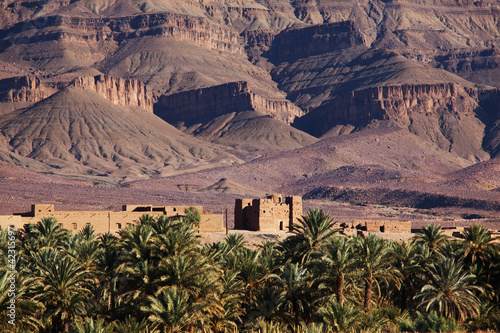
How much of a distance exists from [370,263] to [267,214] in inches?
994

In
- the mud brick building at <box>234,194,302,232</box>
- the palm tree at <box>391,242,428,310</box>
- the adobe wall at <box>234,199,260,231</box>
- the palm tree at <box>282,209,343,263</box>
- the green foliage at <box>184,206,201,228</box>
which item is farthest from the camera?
the adobe wall at <box>234,199,260,231</box>

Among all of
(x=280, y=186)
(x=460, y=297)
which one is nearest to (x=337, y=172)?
(x=280, y=186)

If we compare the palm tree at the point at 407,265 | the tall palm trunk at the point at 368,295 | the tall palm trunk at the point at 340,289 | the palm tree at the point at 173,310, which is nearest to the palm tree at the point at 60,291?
the palm tree at the point at 173,310

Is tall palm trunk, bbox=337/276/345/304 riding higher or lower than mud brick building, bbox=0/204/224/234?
lower

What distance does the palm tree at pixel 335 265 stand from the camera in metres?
41.1

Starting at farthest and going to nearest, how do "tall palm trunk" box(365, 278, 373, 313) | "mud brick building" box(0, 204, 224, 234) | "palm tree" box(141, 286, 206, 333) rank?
"mud brick building" box(0, 204, 224, 234) < "tall palm trunk" box(365, 278, 373, 313) < "palm tree" box(141, 286, 206, 333)

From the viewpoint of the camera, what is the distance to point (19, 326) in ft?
123

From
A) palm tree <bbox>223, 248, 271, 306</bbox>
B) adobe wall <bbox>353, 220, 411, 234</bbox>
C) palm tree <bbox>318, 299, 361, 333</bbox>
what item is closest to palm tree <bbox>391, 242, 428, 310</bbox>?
palm tree <bbox>318, 299, 361, 333</bbox>

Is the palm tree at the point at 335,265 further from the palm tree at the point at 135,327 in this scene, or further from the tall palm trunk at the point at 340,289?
the palm tree at the point at 135,327

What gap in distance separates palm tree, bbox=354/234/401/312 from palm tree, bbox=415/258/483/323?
2.25 m

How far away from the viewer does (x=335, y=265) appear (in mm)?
41094

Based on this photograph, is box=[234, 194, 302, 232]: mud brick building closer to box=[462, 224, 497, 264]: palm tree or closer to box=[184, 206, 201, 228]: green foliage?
box=[184, 206, 201, 228]: green foliage

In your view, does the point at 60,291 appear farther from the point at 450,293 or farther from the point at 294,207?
the point at 294,207

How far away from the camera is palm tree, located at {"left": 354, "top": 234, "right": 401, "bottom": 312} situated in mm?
42625
